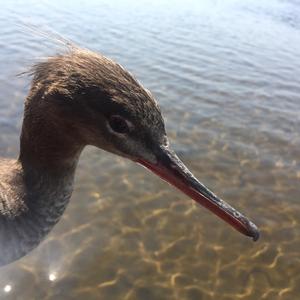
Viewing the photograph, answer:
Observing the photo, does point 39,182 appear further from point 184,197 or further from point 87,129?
point 184,197

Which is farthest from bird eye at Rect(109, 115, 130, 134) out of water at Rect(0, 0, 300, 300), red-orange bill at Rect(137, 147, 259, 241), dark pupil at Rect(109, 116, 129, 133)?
water at Rect(0, 0, 300, 300)

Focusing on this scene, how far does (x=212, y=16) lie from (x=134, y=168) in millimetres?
12787

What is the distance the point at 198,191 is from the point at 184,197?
309cm

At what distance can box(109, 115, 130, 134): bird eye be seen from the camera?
10.5 ft

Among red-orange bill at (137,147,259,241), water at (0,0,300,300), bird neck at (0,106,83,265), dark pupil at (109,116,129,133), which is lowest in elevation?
water at (0,0,300,300)

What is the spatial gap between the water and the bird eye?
0.96m

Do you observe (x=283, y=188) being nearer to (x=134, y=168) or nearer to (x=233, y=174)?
(x=233, y=174)

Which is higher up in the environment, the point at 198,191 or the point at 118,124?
the point at 118,124

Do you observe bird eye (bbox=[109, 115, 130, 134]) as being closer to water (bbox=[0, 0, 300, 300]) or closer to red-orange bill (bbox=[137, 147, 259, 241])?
red-orange bill (bbox=[137, 147, 259, 241])

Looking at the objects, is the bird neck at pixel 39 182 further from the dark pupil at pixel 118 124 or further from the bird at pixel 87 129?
the dark pupil at pixel 118 124

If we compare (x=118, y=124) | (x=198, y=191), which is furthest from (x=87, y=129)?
(x=198, y=191)

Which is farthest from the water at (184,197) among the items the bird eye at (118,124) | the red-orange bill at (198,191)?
the red-orange bill at (198,191)

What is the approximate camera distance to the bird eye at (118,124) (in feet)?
10.5

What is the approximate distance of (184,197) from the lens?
6.28 metres
